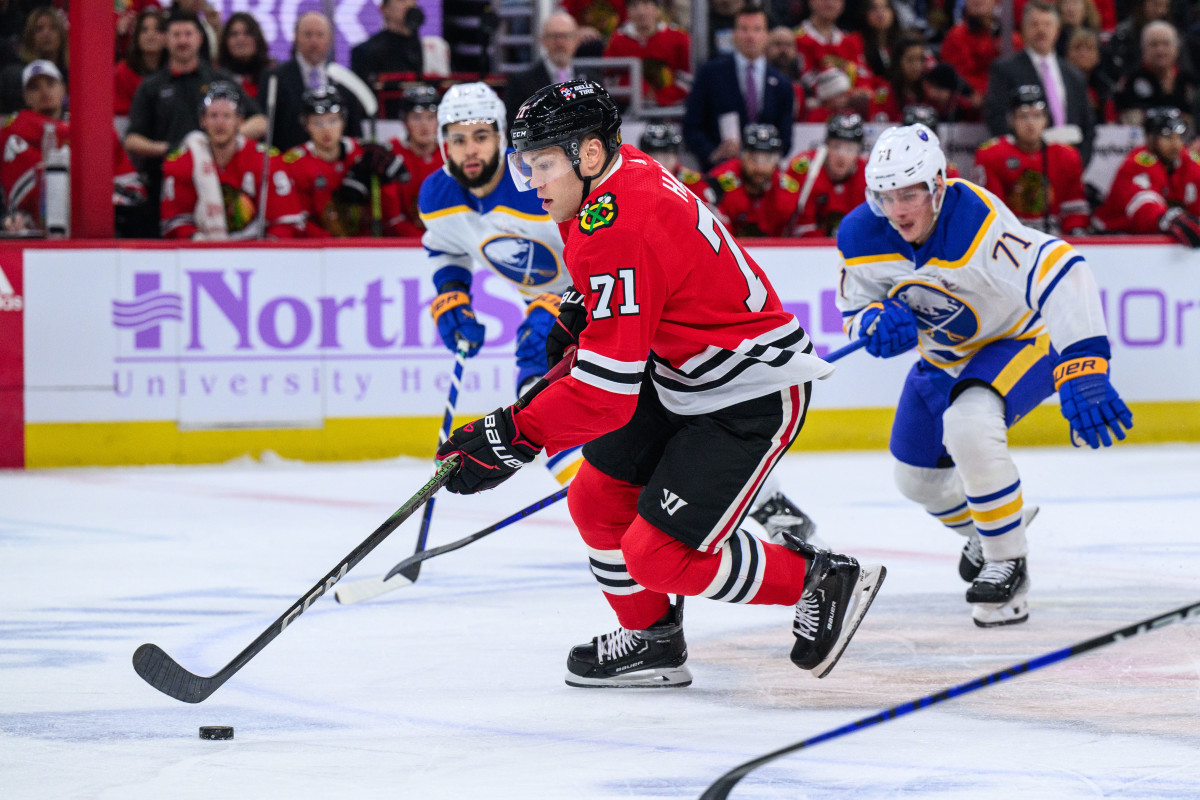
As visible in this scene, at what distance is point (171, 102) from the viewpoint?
22.3 ft

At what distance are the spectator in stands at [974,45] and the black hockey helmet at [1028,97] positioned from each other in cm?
89

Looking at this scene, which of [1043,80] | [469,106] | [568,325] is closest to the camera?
[568,325]

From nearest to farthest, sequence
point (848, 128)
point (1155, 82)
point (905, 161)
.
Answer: point (905, 161), point (848, 128), point (1155, 82)

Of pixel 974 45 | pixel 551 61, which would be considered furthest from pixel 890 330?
pixel 974 45

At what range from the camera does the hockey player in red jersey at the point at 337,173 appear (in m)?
6.90

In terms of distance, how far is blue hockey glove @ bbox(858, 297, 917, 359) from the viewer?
3469 millimetres

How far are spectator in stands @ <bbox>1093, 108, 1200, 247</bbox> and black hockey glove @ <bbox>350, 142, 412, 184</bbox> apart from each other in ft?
11.5

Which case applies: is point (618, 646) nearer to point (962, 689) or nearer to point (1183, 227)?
point (962, 689)

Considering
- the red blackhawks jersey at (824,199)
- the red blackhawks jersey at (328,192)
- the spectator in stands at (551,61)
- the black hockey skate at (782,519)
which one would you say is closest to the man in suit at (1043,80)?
the red blackhawks jersey at (824,199)

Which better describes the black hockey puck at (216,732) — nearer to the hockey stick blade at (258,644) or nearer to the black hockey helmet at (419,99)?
the hockey stick blade at (258,644)

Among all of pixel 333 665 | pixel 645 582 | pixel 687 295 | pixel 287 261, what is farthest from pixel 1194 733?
pixel 287 261

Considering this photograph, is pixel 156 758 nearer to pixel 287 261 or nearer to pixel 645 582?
pixel 645 582

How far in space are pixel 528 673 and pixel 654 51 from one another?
5.43 metres

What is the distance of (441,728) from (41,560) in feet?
7.10
